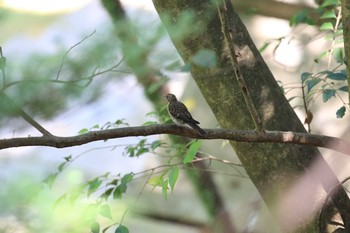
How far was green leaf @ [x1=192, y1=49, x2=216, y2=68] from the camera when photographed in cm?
189

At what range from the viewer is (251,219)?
3.64m

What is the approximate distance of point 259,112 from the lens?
6.62ft

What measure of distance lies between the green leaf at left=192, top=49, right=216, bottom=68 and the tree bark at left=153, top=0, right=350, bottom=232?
0.02 meters

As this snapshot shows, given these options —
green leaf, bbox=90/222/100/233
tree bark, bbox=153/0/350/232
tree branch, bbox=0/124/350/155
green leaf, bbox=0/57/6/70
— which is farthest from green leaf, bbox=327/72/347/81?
green leaf, bbox=0/57/6/70

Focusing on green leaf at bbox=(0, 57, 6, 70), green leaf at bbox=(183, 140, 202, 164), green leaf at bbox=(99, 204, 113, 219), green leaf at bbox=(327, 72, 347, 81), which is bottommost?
green leaf at bbox=(0, 57, 6, 70)

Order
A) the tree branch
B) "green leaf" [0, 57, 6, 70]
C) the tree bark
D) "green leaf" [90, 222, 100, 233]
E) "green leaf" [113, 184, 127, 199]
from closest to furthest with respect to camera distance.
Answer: "green leaf" [0, 57, 6, 70] < the tree branch < "green leaf" [90, 222, 100, 233] < the tree bark < "green leaf" [113, 184, 127, 199]

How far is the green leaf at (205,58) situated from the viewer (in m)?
1.89

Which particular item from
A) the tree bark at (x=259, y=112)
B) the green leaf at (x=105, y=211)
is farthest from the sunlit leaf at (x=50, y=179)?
the tree bark at (x=259, y=112)

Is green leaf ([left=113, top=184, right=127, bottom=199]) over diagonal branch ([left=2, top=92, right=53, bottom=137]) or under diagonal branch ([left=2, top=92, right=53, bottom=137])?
over

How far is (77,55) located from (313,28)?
3.04 meters

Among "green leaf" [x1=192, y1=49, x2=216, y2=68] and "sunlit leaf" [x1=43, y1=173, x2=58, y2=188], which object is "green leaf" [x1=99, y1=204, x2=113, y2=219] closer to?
"sunlit leaf" [x1=43, y1=173, x2=58, y2=188]

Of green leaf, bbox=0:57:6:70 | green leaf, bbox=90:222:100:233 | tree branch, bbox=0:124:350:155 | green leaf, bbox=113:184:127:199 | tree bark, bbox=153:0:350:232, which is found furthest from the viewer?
green leaf, bbox=113:184:127:199

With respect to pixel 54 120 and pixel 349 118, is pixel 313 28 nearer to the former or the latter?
pixel 349 118

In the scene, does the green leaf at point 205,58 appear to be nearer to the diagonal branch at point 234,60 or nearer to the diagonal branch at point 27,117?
the diagonal branch at point 234,60
